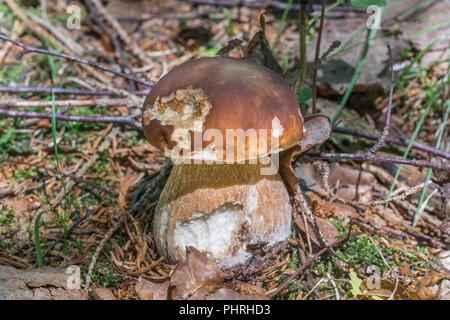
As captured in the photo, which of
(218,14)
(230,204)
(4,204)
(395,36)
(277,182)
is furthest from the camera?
(218,14)

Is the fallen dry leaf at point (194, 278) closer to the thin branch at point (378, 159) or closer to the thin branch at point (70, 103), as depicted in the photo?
the thin branch at point (378, 159)

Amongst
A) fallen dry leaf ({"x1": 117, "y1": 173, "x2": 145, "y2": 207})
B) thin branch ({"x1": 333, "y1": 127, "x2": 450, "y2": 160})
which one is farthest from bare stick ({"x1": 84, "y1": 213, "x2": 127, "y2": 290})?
thin branch ({"x1": 333, "y1": 127, "x2": 450, "y2": 160})

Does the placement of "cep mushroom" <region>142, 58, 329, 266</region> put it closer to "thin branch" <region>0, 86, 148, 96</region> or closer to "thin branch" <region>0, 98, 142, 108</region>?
"thin branch" <region>0, 98, 142, 108</region>

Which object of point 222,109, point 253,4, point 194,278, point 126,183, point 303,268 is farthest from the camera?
point 253,4

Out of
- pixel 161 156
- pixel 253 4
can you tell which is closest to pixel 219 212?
pixel 161 156

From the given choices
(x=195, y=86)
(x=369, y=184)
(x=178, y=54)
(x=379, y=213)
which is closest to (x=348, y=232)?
(x=379, y=213)

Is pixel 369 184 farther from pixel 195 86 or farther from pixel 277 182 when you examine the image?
pixel 195 86

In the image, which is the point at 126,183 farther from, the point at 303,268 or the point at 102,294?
the point at 303,268
